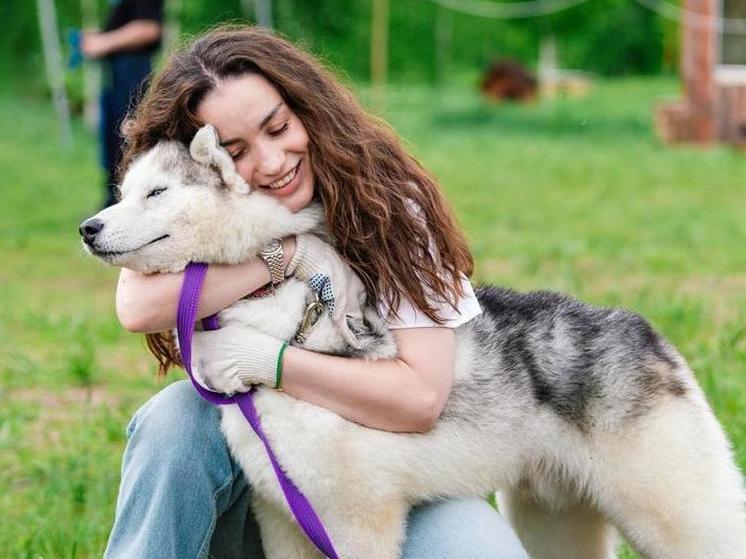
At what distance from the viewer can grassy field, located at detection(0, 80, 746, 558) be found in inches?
144

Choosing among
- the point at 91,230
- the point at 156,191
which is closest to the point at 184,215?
the point at 156,191

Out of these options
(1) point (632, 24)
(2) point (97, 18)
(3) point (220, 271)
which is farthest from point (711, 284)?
(1) point (632, 24)

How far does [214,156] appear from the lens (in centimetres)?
227

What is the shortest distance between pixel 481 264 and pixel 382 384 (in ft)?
13.9

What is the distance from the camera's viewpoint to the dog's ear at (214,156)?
2.26m

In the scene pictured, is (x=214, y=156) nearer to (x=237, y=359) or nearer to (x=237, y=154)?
(x=237, y=154)

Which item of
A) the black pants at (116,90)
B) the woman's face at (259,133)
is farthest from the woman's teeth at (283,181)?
the black pants at (116,90)

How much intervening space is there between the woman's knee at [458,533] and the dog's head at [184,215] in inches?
25.6

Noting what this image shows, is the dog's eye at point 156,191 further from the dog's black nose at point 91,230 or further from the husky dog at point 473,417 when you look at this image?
the dog's black nose at point 91,230

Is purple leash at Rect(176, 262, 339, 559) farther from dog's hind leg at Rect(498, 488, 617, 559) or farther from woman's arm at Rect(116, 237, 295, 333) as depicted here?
dog's hind leg at Rect(498, 488, 617, 559)

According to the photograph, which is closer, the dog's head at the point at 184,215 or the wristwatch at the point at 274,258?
the dog's head at the point at 184,215

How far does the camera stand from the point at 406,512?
2395 mm

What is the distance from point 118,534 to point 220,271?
609mm

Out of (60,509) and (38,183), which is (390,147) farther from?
(38,183)
